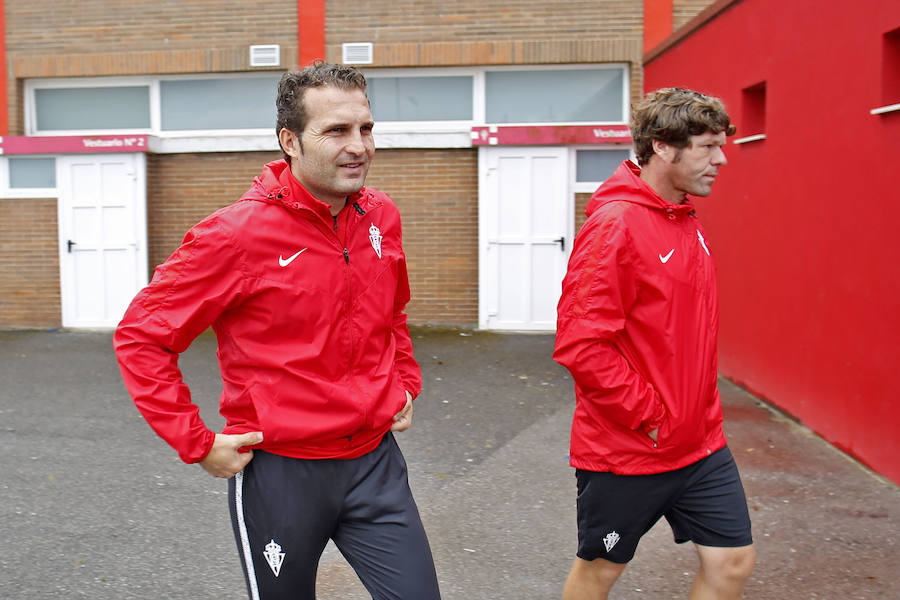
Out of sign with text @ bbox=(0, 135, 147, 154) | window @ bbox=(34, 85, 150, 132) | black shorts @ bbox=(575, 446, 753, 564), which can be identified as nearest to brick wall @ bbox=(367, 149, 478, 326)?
sign with text @ bbox=(0, 135, 147, 154)

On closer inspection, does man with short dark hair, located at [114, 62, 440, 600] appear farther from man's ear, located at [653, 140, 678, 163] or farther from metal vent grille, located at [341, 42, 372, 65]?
metal vent grille, located at [341, 42, 372, 65]

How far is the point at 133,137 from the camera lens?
12.4m

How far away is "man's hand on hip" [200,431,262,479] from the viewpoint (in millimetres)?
2482

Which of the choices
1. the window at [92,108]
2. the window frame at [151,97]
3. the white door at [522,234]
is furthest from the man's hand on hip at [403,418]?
the window at [92,108]

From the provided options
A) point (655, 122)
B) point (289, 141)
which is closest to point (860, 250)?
point (655, 122)

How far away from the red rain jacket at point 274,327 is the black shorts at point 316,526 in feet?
0.18

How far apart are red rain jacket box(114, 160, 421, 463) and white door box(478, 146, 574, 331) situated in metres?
9.51

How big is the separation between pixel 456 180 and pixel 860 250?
21.4 feet

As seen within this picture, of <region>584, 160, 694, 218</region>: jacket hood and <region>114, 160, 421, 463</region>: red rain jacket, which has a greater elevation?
<region>584, 160, 694, 218</region>: jacket hood

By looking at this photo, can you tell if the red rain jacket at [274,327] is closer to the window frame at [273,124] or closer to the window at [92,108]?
the window frame at [273,124]

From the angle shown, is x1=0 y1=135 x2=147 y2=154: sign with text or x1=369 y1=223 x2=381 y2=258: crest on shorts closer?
x1=369 y1=223 x2=381 y2=258: crest on shorts

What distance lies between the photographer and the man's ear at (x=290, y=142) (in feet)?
8.45

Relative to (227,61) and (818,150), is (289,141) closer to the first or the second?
(818,150)

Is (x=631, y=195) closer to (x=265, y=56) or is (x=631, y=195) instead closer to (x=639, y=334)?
(x=639, y=334)
